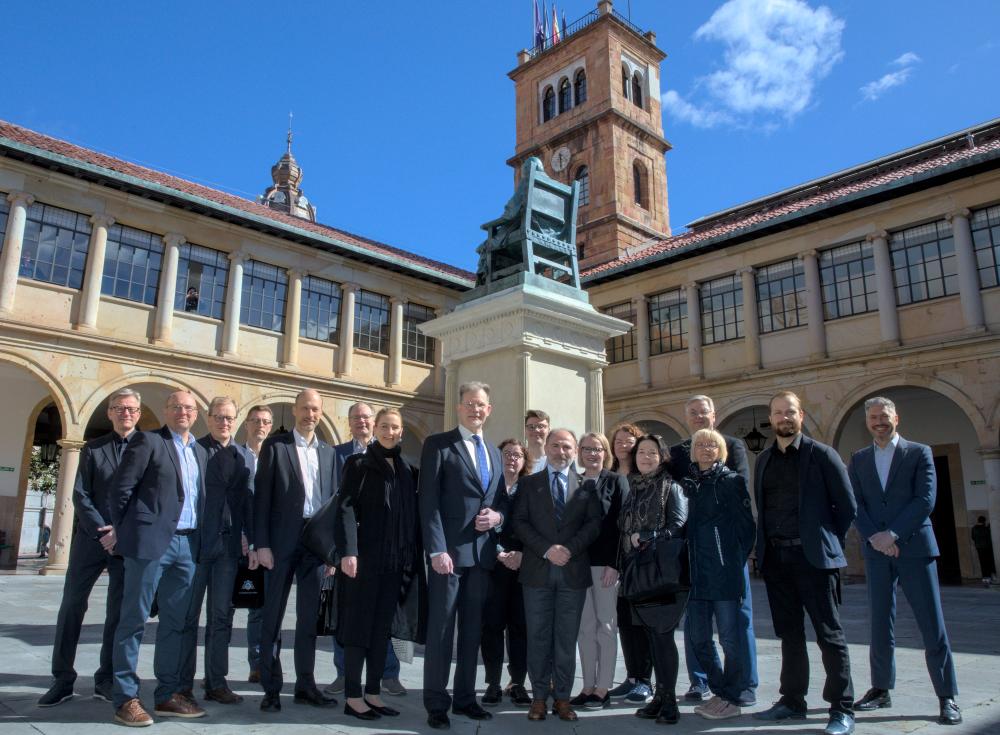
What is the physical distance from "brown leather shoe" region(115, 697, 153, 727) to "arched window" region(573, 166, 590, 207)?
26.4m

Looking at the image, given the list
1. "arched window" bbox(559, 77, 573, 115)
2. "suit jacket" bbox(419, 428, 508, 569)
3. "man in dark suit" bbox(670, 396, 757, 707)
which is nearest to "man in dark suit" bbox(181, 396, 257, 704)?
"suit jacket" bbox(419, 428, 508, 569)

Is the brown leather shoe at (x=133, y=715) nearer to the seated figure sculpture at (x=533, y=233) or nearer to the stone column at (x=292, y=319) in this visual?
the seated figure sculpture at (x=533, y=233)

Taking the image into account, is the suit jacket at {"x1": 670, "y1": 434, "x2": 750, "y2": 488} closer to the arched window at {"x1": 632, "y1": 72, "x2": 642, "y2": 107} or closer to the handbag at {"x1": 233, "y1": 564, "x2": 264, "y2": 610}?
the handbag at {"x1": 233, "y1": 564, "x2": 264, "y2": 610}

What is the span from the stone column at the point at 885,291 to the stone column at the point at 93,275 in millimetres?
16515

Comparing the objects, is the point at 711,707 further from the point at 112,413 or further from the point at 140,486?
the point at 112,413

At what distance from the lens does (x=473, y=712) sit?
144 inches

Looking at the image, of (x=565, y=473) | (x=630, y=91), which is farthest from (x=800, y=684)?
(x=630, y=91)

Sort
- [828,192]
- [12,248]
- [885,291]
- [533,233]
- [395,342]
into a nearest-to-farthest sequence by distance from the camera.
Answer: [533,233] < [12,248] < [885,291] < [828,192] < [395,342]

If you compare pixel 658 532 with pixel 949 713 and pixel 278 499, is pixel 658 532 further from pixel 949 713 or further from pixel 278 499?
pixel 278 499

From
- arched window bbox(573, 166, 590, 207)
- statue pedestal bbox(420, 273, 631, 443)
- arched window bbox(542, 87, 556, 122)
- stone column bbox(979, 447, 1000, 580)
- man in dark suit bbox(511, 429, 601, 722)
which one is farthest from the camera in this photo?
arched window bbox(542, 87, 556, 122)

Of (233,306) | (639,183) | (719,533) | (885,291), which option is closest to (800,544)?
(719,533)

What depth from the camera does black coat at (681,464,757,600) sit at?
12.7 feet

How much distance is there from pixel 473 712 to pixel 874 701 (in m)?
2.08

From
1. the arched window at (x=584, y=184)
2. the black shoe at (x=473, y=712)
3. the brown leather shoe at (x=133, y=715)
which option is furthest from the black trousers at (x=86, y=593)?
the arched window at (x=584, y=184)
